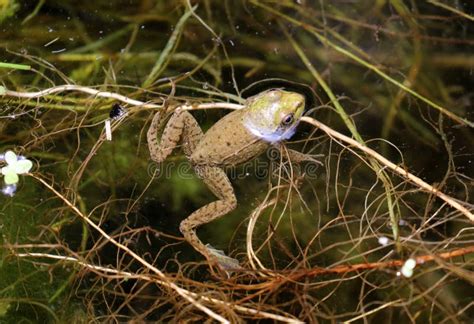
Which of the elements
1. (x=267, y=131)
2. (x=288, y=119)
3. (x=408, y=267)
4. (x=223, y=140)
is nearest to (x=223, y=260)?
(x=223, y=140)

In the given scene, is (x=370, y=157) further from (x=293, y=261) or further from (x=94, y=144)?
(x=94, y=144)

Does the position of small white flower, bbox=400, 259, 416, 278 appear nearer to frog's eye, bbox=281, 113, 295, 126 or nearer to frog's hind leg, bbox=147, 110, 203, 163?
frog's eye, bbox=281, 113, 295, 126

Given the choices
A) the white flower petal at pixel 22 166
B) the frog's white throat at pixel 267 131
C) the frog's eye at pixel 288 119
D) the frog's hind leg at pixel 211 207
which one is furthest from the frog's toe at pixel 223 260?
the white flower petal at pixel 22 166

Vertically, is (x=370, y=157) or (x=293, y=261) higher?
(x=370, y=157)

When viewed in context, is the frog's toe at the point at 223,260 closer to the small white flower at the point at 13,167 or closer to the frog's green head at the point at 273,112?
the frog's green head at the point at 273,112

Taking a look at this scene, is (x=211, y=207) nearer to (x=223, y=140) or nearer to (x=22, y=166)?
(x=223, y=140)

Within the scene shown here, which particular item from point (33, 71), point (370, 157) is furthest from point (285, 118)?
point (33, 71)
